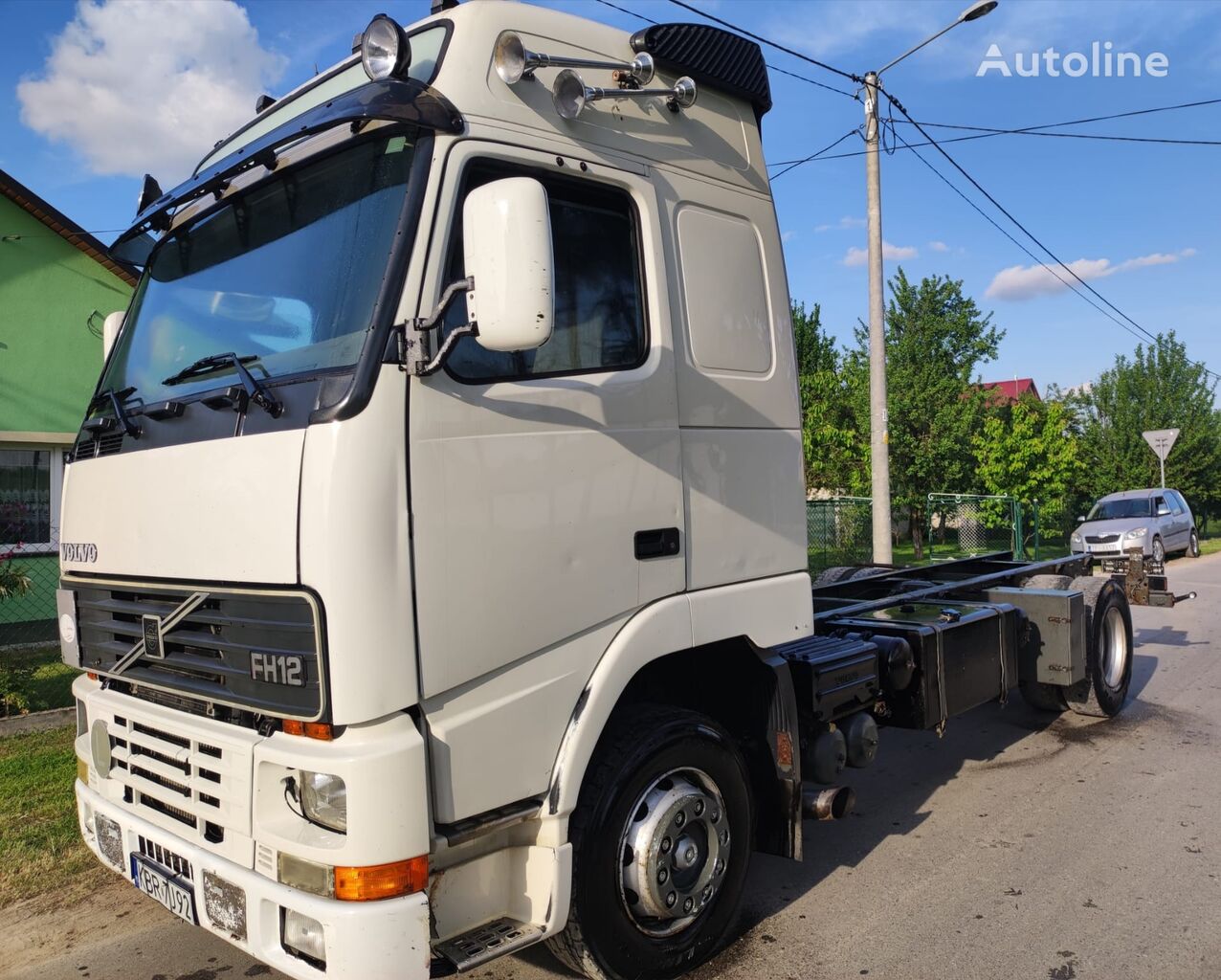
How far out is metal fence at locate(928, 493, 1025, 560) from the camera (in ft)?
64.1

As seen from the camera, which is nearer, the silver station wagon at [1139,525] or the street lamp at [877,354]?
the street lamp at [877,354]

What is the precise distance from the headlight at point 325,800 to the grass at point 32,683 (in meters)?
4.76

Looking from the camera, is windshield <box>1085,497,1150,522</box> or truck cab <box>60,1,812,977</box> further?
windshield <box>1085,497,1150,522</box>

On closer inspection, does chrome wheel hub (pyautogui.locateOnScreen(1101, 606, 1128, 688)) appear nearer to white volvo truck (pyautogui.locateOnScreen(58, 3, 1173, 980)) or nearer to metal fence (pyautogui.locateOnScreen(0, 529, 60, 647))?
white volvo truck (pyautogui.locateOnScreen(58, 3, 1173, 980))

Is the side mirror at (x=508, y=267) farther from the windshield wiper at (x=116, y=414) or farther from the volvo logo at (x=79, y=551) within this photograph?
the volvo logo at (x=79, y=551)

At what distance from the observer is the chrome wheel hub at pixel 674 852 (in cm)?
322

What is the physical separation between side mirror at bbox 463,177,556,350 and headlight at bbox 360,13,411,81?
618mm

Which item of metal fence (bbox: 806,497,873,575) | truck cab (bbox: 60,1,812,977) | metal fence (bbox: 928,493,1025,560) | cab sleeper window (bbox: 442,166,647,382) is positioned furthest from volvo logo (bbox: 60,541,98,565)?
metal fence (bbox: 928,493,1025,560)

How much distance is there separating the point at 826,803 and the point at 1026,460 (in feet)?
63.7

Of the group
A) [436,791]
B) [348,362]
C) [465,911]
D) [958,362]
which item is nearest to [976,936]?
[465,911]

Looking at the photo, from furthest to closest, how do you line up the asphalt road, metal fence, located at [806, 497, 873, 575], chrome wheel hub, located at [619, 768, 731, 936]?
metal fence, located at [806, 497, 873, 575] → the asphalt road → chrome wheel hub, located at [619, 768, 731, 936]

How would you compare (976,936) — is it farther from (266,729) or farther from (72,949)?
(72,949)

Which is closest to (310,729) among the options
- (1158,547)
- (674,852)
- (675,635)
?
(675,635)

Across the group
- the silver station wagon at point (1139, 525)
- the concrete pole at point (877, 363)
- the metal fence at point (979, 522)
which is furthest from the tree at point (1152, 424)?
the concrete pole at point (877, 363)
